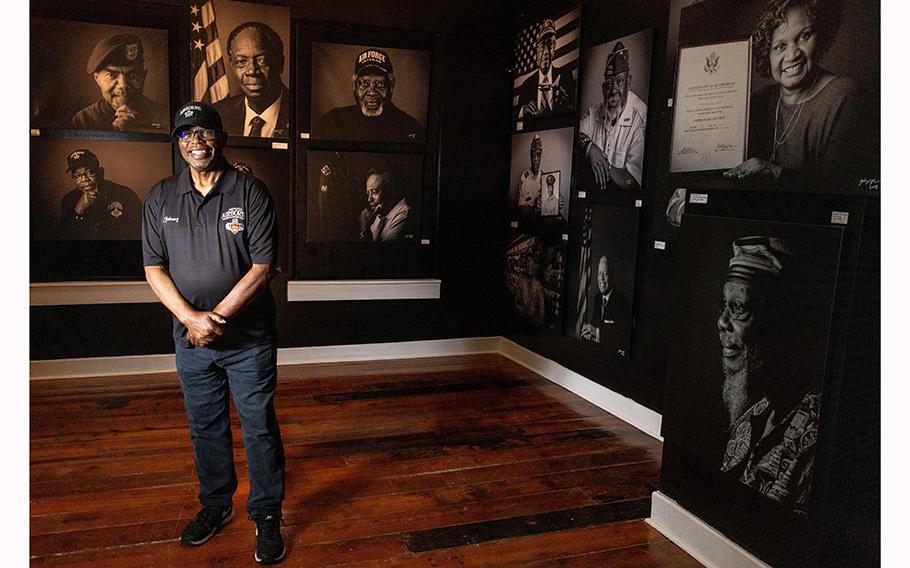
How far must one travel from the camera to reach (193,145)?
116 inches

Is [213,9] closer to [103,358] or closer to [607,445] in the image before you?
[103,358]

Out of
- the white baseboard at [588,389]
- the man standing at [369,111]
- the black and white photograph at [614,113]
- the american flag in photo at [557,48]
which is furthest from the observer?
the man standing at [369,111]

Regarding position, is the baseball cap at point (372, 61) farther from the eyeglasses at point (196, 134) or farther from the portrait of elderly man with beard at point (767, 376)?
the portrait of elderly man with beard at point (767, 376)

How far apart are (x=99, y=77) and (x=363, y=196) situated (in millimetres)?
2347

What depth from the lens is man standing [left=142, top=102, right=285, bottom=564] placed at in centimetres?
296

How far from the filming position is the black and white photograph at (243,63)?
5.65 meters

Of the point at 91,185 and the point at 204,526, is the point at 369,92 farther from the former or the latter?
the point at 204,526

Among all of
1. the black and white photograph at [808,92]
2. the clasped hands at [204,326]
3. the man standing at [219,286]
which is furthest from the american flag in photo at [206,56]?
the black and white photograph at [808,92]

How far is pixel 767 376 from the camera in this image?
2.81 metres

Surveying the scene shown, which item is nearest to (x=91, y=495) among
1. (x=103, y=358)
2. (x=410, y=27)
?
(x=103, y=358)

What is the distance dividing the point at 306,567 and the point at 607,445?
2316 mm

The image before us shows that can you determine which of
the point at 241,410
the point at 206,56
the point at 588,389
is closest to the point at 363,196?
the point at 206,56

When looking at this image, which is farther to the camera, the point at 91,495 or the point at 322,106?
the point at 322,106

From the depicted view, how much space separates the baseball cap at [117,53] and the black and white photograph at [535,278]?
3646 mm
